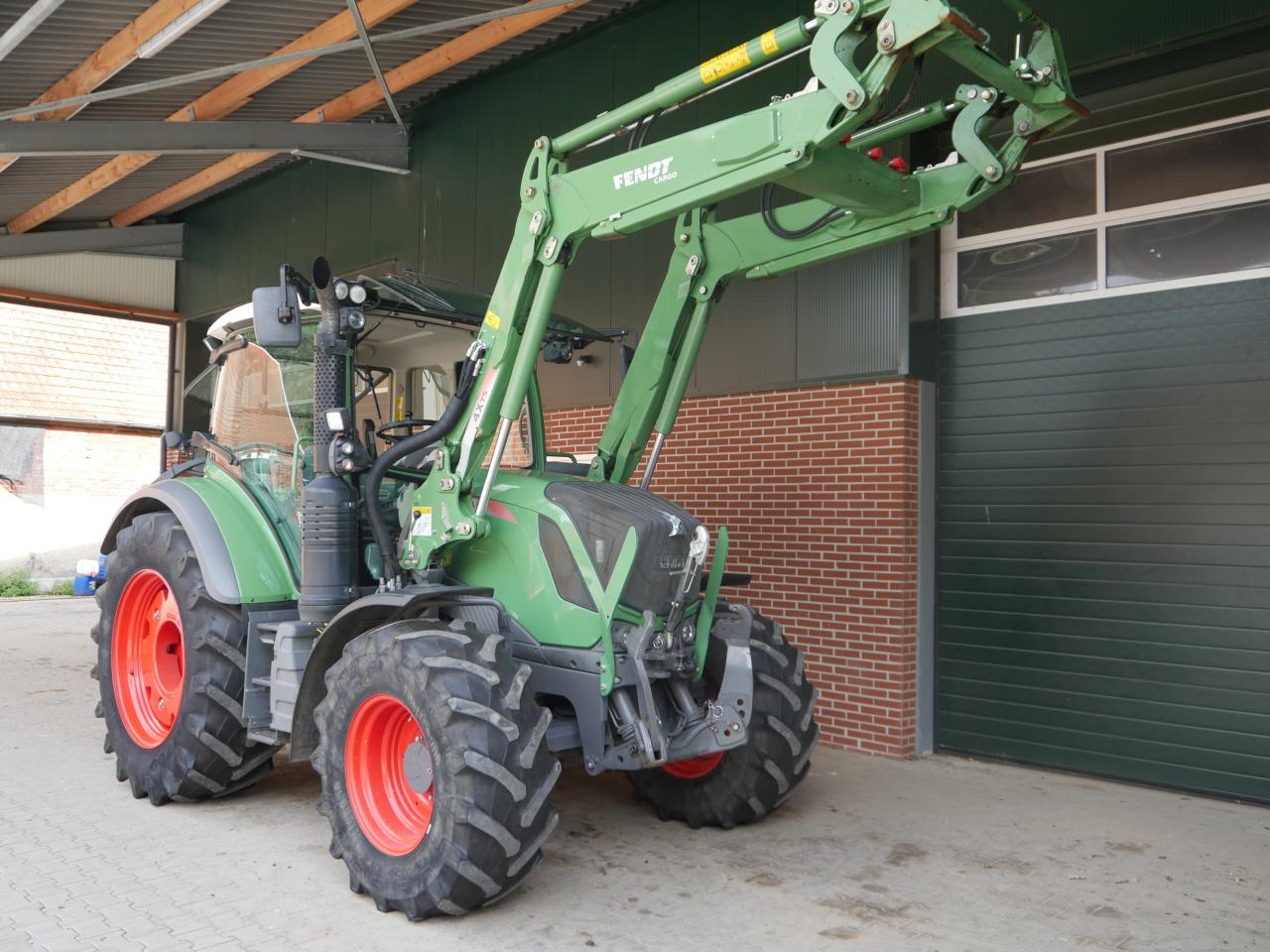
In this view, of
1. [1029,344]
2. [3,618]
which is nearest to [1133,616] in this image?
[1029,344]

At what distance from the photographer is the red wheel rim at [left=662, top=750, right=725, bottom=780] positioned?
5188 millimetres

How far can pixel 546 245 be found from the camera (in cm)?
462

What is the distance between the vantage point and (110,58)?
8.57 m

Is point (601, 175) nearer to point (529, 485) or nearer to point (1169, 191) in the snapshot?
point (529, 485)

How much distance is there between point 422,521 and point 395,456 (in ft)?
0.98

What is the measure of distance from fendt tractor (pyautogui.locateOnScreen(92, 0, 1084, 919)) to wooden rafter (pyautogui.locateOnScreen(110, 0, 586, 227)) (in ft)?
13.5

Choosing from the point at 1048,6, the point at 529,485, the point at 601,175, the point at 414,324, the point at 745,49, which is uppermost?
the point at 1048,6

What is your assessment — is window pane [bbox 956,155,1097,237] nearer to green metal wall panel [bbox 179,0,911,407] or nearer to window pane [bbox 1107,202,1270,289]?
window pane [bbox 1107,202,1270,289]

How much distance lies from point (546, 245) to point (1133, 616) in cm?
414

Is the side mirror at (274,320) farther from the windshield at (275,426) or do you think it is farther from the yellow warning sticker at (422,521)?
the yellow warning sticker at (422,521)

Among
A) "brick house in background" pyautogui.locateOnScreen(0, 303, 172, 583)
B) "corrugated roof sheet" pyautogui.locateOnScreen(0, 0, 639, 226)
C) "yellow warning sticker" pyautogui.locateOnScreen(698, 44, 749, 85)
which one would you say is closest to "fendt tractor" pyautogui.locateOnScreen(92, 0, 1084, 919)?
"yellow warning sticker" pyautogui.locateOnScreen(698, 44, 749, 85)

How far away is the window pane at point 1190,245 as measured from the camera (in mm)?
6133

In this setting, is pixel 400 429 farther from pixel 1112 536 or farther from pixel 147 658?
pixel 1112 536

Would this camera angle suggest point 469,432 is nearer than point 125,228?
Yes
